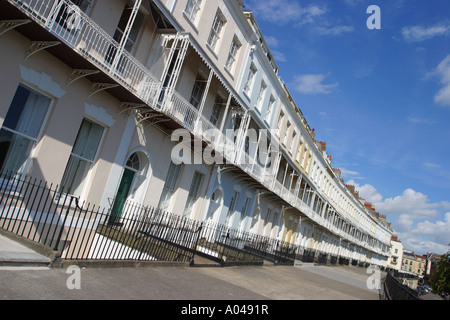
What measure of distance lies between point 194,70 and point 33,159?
7.00m

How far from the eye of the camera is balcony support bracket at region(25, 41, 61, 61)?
6.75 metres

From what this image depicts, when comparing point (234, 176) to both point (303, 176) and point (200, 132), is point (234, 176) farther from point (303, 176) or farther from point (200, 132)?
point (303, 176)

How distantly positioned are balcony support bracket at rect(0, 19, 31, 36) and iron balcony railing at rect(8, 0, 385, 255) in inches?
8.6

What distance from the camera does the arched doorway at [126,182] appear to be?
34.5 ft

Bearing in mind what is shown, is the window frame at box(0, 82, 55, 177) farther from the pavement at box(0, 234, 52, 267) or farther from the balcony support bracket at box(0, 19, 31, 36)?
the pavement at box(0, 234, 52, 267)

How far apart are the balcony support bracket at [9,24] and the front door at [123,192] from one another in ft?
17.3

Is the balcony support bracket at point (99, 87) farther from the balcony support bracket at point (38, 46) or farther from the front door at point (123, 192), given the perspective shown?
the front door at point (123, 192)

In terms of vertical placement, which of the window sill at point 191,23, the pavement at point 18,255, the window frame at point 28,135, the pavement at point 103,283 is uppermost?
the window sill at point 191,23

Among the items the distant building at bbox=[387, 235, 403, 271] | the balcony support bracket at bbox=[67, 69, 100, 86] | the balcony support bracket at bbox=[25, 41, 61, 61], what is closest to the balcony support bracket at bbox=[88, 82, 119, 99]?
the balcony support bracket at bbox=[67, 69, 100, 86]

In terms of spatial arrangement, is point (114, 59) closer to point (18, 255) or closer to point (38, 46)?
point (38, 46)

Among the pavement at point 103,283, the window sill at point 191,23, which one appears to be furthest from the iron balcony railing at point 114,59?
the pavement at point 103,283

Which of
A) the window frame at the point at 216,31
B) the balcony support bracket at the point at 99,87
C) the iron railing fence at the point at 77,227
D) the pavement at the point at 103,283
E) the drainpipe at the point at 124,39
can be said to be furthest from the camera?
the window frame at the point at 216,31
